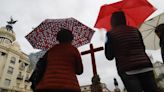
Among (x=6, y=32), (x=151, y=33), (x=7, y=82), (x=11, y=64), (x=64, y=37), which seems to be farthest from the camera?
(x=6, y=32)

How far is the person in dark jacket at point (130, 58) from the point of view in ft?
7.78

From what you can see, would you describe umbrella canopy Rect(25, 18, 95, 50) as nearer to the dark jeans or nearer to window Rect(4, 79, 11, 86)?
the dark jeans

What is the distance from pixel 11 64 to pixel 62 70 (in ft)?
132

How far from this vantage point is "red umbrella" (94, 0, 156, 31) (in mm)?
4476

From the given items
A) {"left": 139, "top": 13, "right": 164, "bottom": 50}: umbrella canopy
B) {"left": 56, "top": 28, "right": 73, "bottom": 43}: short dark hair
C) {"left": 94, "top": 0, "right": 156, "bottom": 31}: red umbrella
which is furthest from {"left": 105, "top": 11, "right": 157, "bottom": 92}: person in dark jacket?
{"left": 139, "top": 13, "right": 164, "bottom": 50}: umbrella canopy

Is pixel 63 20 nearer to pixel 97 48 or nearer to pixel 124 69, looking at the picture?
pixel 97 48

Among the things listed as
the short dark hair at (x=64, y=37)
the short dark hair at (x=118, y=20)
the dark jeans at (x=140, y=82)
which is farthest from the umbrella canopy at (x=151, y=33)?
the dark jeans at (x=140, y=82)

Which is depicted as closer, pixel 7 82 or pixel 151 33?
pixel 151 33

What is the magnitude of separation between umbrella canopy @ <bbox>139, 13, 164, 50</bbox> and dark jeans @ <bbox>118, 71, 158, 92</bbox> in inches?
121

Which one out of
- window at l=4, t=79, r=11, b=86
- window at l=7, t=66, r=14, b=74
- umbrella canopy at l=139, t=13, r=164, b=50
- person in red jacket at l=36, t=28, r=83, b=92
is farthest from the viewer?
window at l=7, t=66, r=14, b=74

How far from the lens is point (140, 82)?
95.1 inches

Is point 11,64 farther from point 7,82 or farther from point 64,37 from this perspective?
point 64,37

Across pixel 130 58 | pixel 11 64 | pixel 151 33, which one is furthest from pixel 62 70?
pixel 11 64

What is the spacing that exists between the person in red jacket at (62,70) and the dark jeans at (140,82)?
78 centimetres
